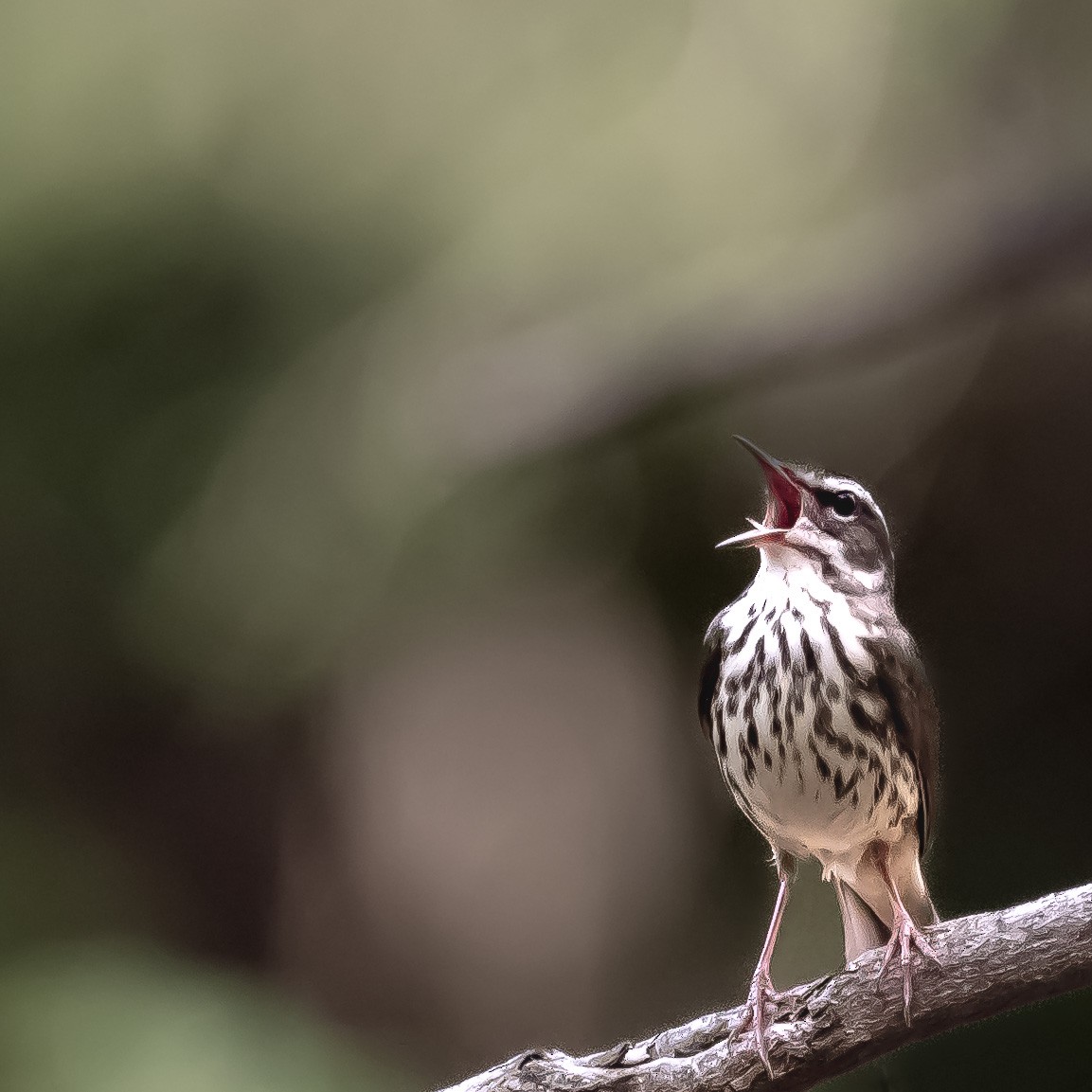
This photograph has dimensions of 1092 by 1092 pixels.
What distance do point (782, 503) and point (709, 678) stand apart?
1.30 ft

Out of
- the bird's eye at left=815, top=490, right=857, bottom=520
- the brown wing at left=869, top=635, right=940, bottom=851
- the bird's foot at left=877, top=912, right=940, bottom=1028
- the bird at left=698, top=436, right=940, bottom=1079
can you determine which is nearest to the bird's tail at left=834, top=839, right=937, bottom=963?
the bird at left=698, top=436, right=940, bottom=1079

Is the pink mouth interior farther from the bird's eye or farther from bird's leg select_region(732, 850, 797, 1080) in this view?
bird's leg select_region(732, 850, 797, 1080)

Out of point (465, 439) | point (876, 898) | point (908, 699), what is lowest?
point (876, 898)

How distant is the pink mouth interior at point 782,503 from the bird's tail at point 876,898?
73 cm

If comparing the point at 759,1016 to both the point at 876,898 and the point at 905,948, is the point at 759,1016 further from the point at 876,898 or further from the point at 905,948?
the point at 876,898

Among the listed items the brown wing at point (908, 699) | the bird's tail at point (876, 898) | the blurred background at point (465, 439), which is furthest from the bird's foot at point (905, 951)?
the blurred background at point (465, 439)

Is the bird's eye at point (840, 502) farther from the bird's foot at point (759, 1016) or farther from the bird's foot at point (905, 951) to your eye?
the bird's foot at point (759, 1016)

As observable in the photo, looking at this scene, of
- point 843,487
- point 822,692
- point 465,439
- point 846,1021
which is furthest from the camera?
point 465,439

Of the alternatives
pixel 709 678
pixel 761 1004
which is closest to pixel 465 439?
pixel 709 678

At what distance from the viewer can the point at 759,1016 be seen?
2412mm

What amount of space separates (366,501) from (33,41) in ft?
7.16

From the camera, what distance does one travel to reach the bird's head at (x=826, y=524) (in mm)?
2898

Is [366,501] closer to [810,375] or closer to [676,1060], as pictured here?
[810,375]

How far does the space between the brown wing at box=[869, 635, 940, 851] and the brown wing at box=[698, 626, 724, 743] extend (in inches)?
14.0
